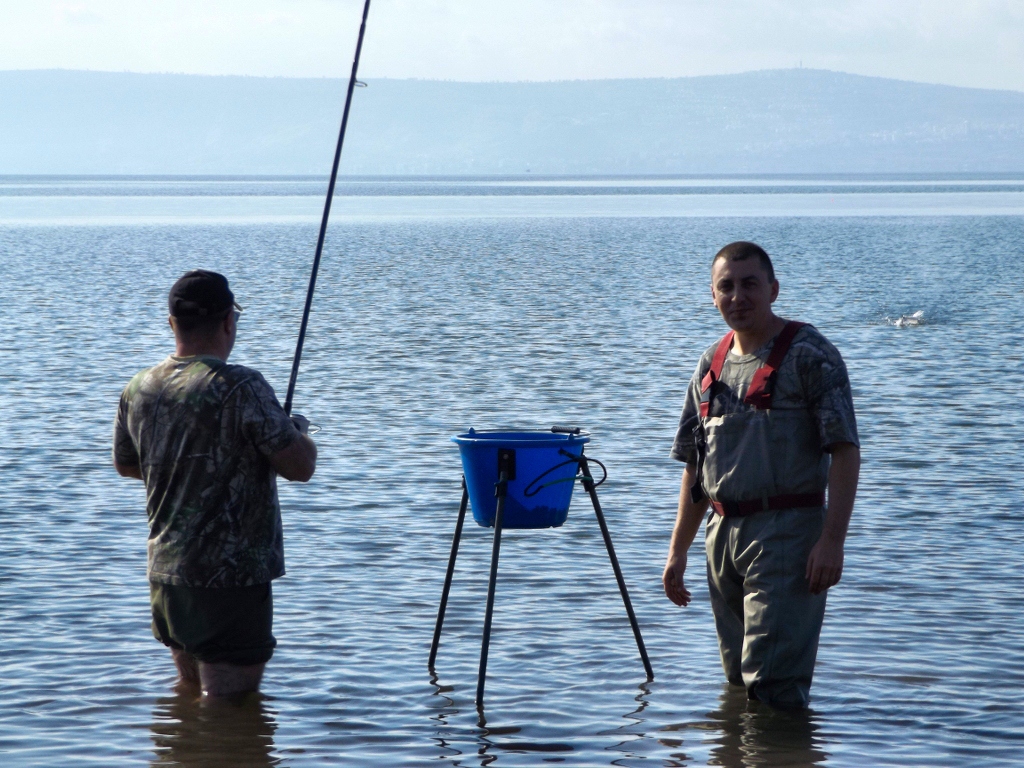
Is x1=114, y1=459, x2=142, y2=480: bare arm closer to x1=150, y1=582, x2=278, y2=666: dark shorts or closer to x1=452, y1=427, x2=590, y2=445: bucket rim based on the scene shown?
x1=150, y1=582, x2=278, y2=666: dark shorts

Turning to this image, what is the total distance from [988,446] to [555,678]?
22.4 ft

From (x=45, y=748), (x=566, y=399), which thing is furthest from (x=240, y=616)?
(x=566, y=399)

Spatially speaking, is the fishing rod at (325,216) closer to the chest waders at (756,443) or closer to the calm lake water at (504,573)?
the calm lake water at (504,573)

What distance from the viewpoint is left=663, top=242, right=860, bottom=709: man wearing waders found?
475cm

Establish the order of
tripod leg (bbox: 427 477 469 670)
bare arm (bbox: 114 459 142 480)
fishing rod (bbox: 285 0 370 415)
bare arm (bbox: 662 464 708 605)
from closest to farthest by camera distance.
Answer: bare arm (bbox: 114 459 142 480), bare arm (bbox: 662 464 708 605), fishing rod (bbox: 285 0 370 415), tripod leg (bbox: 427 477 469 670)

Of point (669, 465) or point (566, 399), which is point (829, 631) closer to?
point (669, 465)

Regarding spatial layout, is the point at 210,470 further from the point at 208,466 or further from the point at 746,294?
the point at 746,294

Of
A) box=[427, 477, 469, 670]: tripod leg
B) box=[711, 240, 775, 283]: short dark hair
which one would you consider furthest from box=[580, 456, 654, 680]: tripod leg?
box=[711, 240, 775, 283]: short dark hair

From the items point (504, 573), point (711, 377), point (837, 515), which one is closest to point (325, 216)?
point (711, 377)

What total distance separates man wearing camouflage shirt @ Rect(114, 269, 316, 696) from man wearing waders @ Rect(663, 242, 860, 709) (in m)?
1.38

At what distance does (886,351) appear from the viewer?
19.5m

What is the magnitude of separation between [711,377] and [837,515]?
650 mm

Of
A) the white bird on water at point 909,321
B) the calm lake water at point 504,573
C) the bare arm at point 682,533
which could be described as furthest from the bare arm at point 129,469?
the white bird on water at point 909,321

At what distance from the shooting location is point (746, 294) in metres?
4.88
